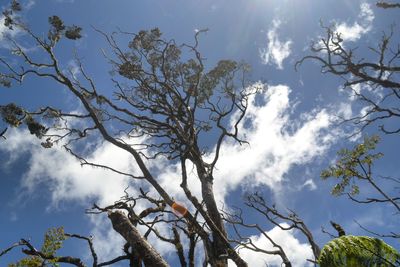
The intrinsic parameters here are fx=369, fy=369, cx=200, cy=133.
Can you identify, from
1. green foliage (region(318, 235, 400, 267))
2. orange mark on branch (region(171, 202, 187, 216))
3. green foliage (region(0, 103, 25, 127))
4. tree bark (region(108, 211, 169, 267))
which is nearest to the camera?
green foliage (region(318, 235, 400, 267))

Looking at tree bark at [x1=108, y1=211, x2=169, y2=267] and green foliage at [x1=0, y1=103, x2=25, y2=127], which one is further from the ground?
green foliage at [x1=0, y1=103, x2=25, y2=127]

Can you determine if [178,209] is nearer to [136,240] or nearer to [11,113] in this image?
[136,240]

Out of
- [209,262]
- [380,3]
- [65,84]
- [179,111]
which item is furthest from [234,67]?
[209,262]

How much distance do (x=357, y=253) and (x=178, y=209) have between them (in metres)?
3.96

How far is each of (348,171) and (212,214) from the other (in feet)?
10.7

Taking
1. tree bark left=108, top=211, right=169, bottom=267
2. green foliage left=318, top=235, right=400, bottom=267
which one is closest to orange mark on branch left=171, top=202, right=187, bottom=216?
tree bark left=108, top=211, right=169, bottom=267

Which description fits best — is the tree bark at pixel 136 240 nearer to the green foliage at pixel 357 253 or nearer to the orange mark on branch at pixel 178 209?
the orange mark on branch at pixel 178 209

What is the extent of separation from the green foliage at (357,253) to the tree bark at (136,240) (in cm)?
211

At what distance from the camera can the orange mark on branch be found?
6.09 meters

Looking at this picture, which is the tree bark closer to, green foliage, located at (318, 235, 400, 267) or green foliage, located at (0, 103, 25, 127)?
green foliage, located at (318, 235, 400, 267)

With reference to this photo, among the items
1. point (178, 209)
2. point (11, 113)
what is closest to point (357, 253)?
point (178, 209)

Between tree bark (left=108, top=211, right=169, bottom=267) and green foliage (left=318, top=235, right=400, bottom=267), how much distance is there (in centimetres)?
211

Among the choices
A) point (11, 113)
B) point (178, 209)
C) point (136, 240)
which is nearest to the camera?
point (136, 240)

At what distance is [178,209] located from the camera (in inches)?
246
